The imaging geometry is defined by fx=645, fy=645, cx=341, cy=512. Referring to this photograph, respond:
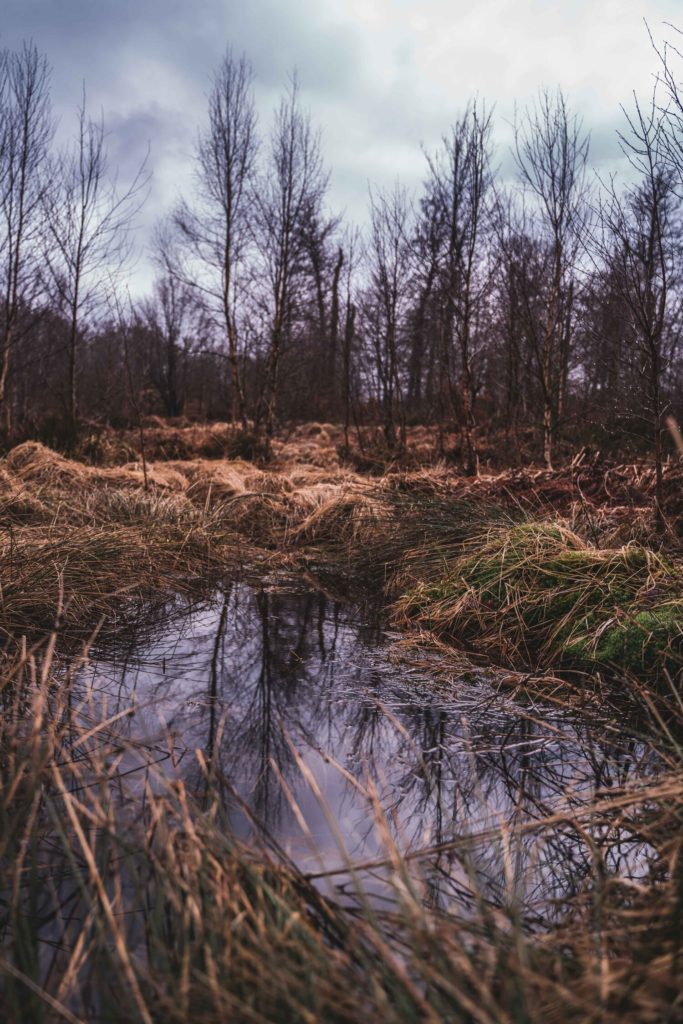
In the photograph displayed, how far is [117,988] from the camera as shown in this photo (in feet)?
3.67

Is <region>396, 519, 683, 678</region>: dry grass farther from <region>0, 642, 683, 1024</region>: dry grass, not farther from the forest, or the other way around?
<region>0, 642, 683, 1024</region>: dry grass

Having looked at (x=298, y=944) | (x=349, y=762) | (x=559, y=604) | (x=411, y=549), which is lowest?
(x=349, y=762)

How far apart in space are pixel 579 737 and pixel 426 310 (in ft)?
58.2

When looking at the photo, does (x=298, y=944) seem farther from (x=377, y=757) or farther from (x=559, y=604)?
(x=559, y=604)

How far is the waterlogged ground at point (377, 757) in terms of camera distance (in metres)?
1.49

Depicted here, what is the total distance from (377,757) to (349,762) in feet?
0.32

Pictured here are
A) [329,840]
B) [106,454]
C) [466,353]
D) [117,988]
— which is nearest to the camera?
[117,988]

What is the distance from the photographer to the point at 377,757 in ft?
6.79

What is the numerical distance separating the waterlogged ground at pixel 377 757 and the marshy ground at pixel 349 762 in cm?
1

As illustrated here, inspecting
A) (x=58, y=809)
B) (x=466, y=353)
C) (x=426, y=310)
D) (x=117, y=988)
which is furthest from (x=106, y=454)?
(x=426, y=310)

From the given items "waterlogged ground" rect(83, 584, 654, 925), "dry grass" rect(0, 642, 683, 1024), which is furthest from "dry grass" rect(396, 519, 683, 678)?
Answer: "dry grass" rect(0, 642, 683, 1024)

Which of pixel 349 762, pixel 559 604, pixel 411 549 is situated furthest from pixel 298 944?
pixel 411 549

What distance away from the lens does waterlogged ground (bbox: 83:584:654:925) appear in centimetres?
149

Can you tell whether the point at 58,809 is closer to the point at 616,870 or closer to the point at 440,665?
the point at 616,870
